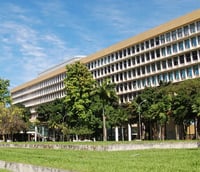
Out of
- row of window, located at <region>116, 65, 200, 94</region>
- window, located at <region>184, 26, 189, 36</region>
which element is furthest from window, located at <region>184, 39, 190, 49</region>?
row of window, located at <region>116, 65, 200, 94</region>

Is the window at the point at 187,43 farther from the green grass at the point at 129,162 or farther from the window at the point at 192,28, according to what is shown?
the green grass at the point at 129,162

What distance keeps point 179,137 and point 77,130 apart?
18.8 m

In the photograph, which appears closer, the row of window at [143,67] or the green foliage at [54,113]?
the row of window at [143,67]

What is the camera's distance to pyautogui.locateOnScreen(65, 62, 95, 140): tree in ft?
204

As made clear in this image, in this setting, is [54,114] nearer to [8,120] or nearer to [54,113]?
[54,113]

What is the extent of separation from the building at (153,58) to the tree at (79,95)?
1756 cm

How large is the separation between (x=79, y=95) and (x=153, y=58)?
70.8 ft

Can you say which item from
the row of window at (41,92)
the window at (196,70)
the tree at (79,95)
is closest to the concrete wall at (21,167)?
the tree at (79,95)

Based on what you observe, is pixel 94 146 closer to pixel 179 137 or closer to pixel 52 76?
pixel 179 137

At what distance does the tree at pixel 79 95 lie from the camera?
204 ft

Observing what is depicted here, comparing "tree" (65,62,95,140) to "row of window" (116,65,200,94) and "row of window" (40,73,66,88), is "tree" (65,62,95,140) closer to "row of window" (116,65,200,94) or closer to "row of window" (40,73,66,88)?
"row of window" (116,65,200,94)

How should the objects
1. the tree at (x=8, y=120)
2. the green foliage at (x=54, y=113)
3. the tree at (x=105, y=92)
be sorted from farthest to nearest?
the green foliage at (x=54, y=113) < the tree at (x=8, y=120) < the tree at (x=105, y=92)

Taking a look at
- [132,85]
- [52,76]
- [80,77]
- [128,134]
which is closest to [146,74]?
[132,85]

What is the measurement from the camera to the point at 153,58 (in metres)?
76.5
